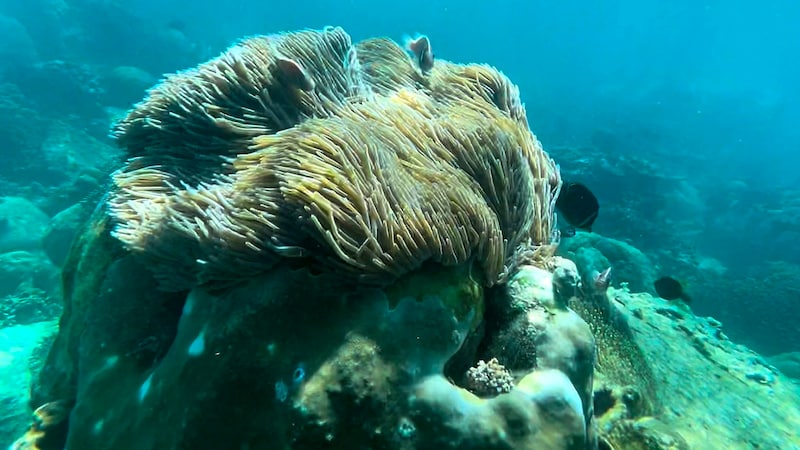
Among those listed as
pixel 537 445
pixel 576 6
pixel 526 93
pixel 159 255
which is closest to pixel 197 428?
pixel 159 255

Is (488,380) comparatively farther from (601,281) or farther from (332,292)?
(601,281)

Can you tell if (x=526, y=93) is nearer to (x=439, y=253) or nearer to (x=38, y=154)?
(x=38, y=154)

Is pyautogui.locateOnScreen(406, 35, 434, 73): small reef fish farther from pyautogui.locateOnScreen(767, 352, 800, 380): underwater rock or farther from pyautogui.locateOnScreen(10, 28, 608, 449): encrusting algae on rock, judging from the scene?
pyautogui.locateOnScreen(767, 352, 800, 380): underwater rock

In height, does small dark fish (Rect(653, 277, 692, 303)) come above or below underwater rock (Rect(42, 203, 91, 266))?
above

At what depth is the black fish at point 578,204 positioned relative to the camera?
4.85 m

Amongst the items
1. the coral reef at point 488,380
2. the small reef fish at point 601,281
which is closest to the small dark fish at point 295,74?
the coral reef at point 488,380

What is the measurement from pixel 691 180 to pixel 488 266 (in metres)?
27.5

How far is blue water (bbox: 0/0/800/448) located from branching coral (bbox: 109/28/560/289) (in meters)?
9.12

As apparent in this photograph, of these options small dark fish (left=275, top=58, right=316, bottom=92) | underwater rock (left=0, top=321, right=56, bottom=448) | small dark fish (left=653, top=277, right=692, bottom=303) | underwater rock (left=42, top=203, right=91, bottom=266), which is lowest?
underwater rock (left=0, top=321, right=56, bottom=448)

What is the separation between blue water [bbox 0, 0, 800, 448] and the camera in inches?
596

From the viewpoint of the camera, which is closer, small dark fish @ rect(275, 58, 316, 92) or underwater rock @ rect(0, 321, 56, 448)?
small dark fish @ rect(275, 58, 316, 92)

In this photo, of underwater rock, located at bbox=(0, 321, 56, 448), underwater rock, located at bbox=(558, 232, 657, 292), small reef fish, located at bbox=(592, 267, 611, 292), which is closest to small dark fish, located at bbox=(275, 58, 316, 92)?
small reef fish, located at bbox=(592, 267, 611, 292)

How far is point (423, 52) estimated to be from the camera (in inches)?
177

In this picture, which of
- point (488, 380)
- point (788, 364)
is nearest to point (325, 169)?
point (488, 380)
